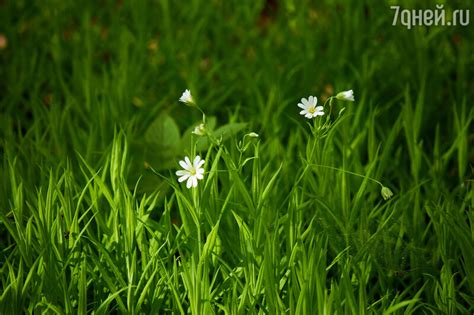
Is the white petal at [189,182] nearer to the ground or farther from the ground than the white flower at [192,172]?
nearer to the ground

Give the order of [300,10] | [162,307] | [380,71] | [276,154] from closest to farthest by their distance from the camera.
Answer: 1. [162,307]
2. [276,154]
3. [380,71]
4. [300,10]

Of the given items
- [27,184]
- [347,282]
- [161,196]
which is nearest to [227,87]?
[161,196]

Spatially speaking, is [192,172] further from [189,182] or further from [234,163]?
[234,163]

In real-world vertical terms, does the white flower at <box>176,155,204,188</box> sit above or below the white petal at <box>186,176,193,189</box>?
above

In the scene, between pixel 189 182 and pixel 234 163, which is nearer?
pixel 189 182

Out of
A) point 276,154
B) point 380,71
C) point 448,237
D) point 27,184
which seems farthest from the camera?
point 380,71

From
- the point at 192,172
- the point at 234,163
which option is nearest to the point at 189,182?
the point at 192,172

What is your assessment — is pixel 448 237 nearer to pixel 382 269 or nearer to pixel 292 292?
pixel 382 269

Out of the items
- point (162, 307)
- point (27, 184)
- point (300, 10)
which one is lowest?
point (162, 307)
